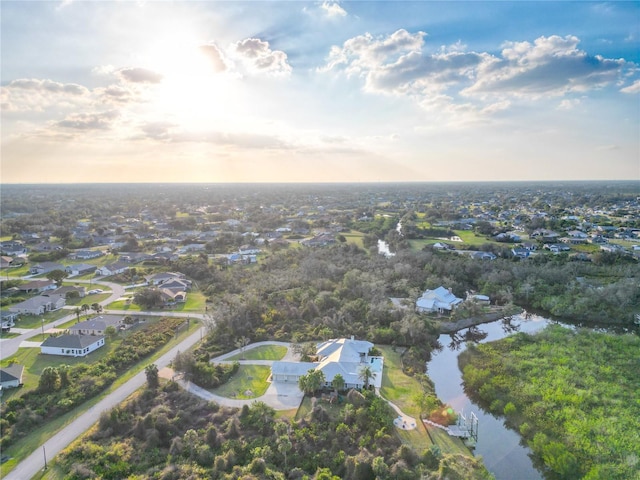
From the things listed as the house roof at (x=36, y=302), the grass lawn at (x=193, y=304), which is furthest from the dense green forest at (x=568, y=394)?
the house roof at (x=36, y=302)

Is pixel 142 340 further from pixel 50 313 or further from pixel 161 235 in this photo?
pixel 161 235

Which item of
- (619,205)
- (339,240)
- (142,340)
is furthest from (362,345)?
(619,205)

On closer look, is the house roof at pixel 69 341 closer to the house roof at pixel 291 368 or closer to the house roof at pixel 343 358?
the house roof at pixel 291 368

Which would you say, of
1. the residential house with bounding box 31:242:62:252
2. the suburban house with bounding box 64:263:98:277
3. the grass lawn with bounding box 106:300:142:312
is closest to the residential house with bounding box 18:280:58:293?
the suburban house with bounding box 64:263:98:277

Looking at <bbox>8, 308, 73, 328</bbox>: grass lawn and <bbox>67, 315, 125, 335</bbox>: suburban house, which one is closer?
<bbox>67, 315, 125, 335</bbox>: suburban house

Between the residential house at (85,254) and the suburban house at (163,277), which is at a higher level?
the residential house at (85,254)

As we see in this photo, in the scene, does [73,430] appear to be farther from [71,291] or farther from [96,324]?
[71,291]

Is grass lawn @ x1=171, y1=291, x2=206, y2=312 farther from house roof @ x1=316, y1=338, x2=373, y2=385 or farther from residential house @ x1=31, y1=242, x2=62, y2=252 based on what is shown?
residential house @ x1=31, y1=242, x2=62, y2=252
